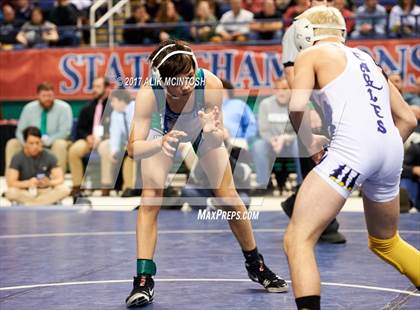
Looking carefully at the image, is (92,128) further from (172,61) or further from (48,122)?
(172,61)

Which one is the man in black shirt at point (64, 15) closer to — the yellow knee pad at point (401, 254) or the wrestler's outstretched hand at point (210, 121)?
the wrestler's outstretched hand at point (210, 121)

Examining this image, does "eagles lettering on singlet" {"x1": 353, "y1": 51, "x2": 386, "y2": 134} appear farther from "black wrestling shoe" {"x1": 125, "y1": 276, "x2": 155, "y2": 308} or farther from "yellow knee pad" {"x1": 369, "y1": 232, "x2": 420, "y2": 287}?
"black wrestling shoe" {"x1": 125, "y1": 276, "x2": 155, "y2": 308}

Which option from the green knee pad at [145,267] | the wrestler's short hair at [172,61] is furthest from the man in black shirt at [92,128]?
the wrestler's short hair at [172,61]

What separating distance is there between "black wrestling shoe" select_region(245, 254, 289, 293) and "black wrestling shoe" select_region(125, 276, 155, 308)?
754 mm

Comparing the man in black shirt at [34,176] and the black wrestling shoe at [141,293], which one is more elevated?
the black wrestling shoe at [141,293]

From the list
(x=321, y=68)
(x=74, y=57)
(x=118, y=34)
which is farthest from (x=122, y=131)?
(x=321, y=68)

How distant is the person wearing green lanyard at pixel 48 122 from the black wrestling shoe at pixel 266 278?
698cm

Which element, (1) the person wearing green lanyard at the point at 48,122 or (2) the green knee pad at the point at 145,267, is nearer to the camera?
(2) the green knee pad at the point at 145,267

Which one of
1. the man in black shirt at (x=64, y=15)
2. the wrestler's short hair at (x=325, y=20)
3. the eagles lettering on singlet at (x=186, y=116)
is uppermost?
the wrestler's short hair at (x=325, y=20)

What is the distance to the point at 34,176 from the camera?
38.5 feet

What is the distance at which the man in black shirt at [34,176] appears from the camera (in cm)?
1162

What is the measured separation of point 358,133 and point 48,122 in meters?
8.93

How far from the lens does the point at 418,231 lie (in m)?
8.95

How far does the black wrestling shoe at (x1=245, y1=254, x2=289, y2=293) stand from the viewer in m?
6.31
